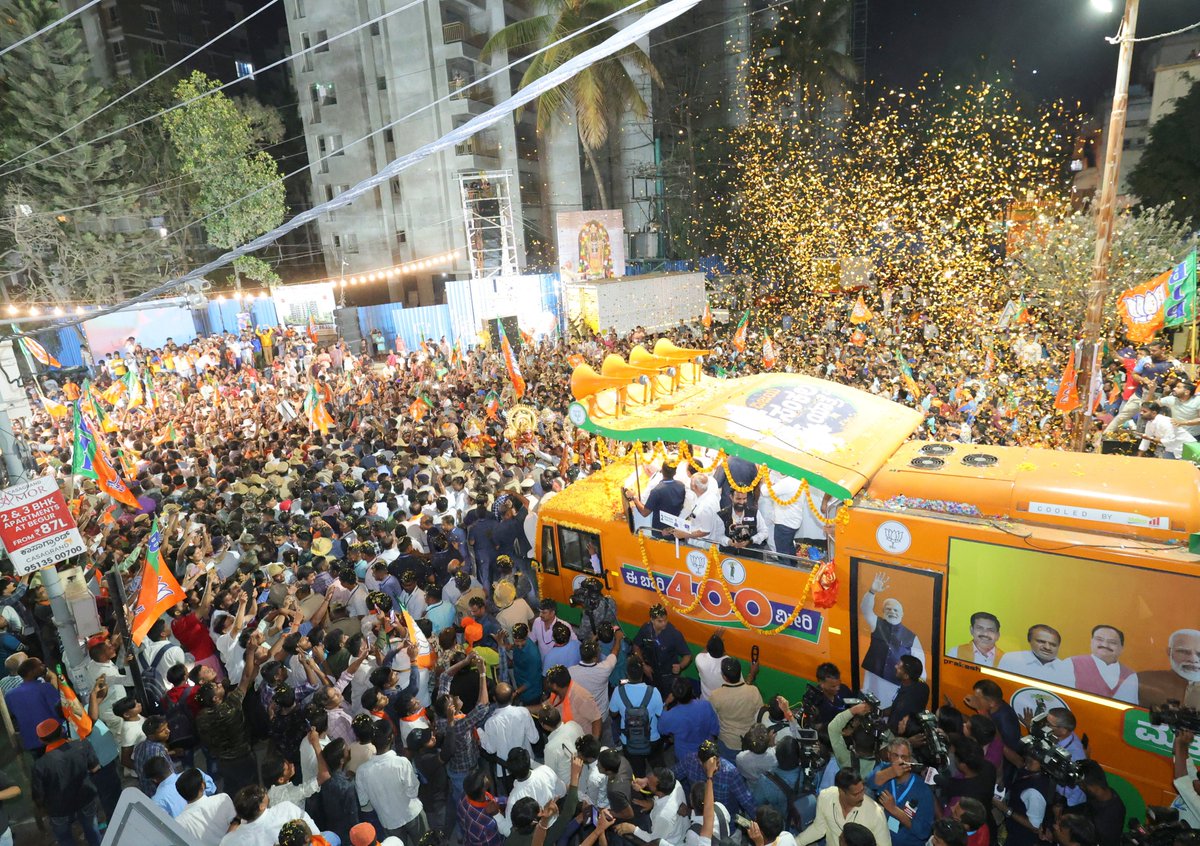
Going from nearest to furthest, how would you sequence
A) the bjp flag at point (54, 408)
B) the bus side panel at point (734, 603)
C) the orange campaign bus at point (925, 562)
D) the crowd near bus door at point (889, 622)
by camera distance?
the orange campaign bus at point (925, 562)
the crowd near bus door at point (889, 622)
the bus side panel at point (734, 603)
the bjp flag at point (54, 408)

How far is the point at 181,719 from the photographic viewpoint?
19.9 feet

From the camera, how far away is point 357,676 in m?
6.16

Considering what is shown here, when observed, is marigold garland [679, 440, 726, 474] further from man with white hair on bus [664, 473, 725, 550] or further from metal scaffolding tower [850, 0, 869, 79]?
metal scaffolding tower [850, 0, 869, 79]

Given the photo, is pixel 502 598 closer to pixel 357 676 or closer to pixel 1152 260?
pixel 357 676

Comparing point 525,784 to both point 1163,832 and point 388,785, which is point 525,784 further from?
point 1163,832

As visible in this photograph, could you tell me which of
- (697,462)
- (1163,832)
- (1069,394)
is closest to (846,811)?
(1163,832)

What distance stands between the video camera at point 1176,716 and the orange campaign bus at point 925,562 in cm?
8

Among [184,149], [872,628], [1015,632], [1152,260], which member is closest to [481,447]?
[872,628]

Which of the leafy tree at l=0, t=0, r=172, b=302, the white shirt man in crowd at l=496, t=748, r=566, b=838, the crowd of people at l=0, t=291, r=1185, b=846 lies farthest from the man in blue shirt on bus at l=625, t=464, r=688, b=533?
the leafy tree at l=0, t=0, r=172, b=302

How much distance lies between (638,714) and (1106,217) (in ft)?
30.6

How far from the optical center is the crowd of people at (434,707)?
4547 mm

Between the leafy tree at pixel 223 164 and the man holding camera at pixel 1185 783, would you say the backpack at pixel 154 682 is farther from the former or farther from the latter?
the leafy tree at pixel 223 164

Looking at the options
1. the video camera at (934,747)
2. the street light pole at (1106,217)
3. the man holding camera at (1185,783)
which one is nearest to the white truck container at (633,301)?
the street light pole at (1106,217)

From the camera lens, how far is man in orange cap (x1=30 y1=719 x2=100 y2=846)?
5.36 meters
